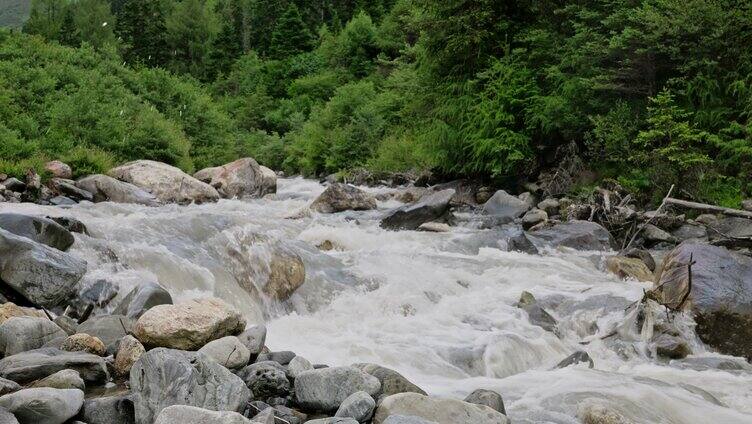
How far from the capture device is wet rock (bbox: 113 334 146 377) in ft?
16.3

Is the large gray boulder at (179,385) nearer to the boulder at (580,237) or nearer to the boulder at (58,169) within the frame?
the boulder at (580,237)

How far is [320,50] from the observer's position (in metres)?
52.0

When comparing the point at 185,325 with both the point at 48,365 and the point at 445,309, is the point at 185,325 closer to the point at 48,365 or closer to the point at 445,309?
the point at 48,365

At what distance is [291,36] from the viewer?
5638 cm

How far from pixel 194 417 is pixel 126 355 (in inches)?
62.8

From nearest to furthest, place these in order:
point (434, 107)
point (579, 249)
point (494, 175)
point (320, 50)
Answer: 1. point (579, 249)
2. point (494, 175)
3. point (434, 107)
4. point (320, 50)

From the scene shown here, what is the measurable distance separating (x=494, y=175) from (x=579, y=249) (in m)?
6.44

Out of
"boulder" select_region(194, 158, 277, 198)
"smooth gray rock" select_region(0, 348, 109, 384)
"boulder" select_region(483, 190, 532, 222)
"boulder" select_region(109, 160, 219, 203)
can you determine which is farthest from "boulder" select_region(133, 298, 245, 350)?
"boulder" select_region(194, 158, 277, 198)

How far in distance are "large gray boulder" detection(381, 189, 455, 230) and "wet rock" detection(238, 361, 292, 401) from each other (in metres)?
9.14

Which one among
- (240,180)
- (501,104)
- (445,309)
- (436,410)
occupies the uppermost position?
(501,104)

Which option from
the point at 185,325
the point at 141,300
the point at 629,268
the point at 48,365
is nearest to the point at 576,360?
the point at 629,268

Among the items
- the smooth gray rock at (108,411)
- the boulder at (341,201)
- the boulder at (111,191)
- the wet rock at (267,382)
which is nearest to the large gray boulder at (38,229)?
the smooth gray rock at (108,411)

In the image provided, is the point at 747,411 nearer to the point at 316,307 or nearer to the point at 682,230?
the point at 316,307

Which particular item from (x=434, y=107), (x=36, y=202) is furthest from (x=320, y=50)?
(x=36, y=202)
